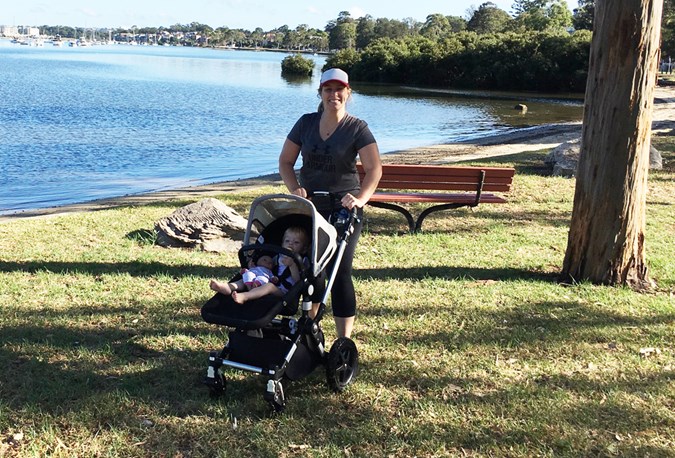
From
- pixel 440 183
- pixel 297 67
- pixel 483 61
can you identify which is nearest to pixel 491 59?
pixel 483 61

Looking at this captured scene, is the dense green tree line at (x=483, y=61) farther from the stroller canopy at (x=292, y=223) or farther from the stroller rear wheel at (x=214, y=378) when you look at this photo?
the stroller rear wheel at (x=214, y=378)

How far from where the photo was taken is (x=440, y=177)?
28.6 feet

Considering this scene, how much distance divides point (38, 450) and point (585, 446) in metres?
2.88

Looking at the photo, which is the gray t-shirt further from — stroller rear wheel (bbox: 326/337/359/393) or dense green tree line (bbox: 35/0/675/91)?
dense green tree line (bbox: 35/0/675/91)

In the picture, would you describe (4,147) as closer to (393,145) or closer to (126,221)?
(393,145)

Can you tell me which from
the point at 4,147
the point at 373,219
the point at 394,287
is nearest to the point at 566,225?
the point at 373,219

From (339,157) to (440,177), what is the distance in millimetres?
4752

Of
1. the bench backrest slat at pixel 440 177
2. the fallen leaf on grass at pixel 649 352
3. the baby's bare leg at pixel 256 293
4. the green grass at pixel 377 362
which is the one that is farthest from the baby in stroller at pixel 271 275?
the bench backrest slat at pixel 440 177

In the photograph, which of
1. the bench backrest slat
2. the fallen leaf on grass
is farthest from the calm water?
the fallen leaf on grass

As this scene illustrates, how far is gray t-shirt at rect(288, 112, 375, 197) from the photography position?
4.14 metres

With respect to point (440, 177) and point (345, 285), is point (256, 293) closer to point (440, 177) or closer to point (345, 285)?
point (345, 285)

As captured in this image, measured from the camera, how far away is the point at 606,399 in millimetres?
4043

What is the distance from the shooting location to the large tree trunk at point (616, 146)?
5730 millimetres

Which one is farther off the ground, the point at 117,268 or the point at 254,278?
the point at 254,278
